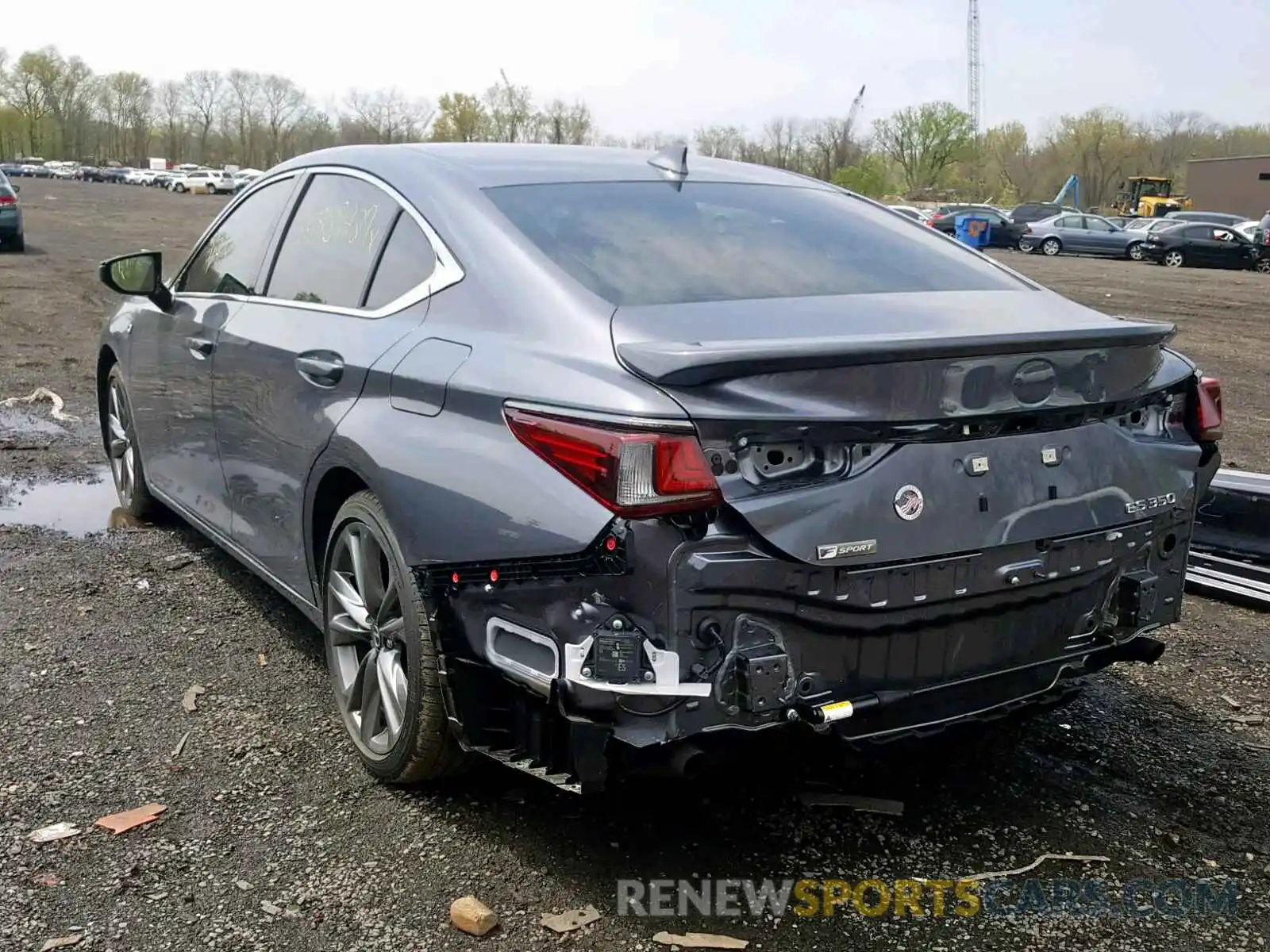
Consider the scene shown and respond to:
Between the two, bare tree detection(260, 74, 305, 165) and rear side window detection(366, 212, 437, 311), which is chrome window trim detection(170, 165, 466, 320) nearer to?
rear side window detection(366, 212, 437, 311)

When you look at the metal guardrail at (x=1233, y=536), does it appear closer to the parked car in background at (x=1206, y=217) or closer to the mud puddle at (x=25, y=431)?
the mud puddle at (x=25, y=431)

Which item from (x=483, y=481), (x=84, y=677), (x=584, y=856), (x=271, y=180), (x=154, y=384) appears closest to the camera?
(x=483, y=481)

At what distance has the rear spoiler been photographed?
7.97 ft

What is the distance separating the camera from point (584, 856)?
2934 millimetres

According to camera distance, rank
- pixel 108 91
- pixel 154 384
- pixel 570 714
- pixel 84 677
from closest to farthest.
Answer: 1. pixel 570 714
2. pixel 84 677
3. pixel 154 384
4. pixel 108 91

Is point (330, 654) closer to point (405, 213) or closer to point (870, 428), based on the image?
point (405, 213)

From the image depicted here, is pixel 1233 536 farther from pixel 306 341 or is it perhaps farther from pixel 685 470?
pixel 306 341

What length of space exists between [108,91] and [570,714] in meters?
154

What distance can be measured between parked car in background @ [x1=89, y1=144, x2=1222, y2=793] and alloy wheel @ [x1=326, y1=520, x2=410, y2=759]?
12mm

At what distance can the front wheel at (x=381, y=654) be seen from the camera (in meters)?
2.94

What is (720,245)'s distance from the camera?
127 inches

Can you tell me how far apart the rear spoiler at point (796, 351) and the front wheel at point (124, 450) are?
3.62m

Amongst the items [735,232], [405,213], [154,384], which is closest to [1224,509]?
[735,232]

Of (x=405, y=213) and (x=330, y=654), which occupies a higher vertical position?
(x=405, y=213)
